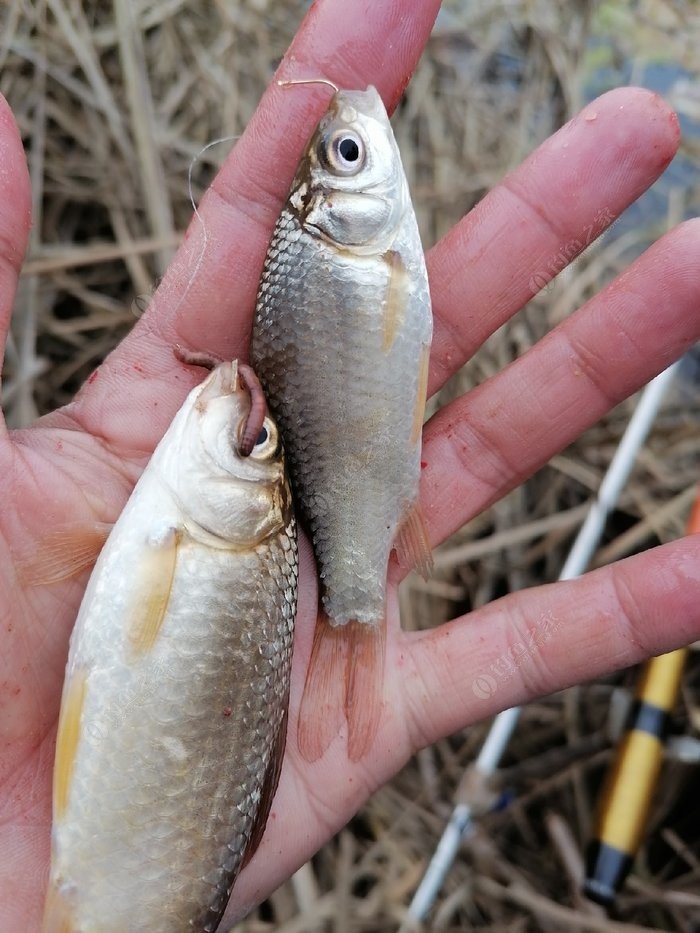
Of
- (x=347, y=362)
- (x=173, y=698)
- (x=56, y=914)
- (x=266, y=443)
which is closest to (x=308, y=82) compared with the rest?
(x=347, y=362)

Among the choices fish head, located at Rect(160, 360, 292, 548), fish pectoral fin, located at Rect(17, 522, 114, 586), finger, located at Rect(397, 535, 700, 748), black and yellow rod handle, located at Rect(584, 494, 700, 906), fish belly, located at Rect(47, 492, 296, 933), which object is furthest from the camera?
black and yellow rod handle, located at Rect(584, 494, 700, 906)

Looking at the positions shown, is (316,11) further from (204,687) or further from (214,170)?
(204,687)

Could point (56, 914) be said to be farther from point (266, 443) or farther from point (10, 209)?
point (10, 209)

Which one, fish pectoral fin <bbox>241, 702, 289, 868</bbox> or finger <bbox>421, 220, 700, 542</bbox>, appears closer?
fish pectoral fin <bbox>241, 702, 289, 868</bbox>

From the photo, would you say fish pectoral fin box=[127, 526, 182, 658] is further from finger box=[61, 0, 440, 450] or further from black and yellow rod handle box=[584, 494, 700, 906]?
black and yellow rod handle box=[584, 494, 700, 906]

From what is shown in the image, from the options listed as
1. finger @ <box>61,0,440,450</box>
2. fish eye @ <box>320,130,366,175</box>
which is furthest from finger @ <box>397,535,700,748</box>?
fish eye @ <box>320,130,366,175</box>

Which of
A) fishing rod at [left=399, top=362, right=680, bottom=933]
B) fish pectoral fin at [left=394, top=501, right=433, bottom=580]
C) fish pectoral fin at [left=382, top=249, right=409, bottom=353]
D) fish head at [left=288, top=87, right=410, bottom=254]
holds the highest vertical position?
fish head at [left=288, top=87, right=410, bottom=254]

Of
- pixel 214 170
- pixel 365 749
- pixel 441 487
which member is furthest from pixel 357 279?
pixel 214 170
